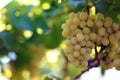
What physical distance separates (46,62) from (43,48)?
26.4 inches

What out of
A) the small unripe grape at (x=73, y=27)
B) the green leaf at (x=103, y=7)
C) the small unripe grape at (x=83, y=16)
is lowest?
the small unripe grape at (x=73, y=27)

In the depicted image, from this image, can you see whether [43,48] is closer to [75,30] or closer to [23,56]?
[23,56]

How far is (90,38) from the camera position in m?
0.84

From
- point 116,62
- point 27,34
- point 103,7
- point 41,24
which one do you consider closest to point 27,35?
point 27,34

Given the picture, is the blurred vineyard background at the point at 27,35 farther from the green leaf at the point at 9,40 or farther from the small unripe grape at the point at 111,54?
the small unripe grape at the point at 111,54

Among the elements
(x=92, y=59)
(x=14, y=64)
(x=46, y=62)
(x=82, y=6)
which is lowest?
(x=92, y=59)

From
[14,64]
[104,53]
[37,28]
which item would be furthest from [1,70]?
[104,53]

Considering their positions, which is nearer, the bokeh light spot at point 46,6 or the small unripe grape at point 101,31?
the small unripe grape at point 101,31

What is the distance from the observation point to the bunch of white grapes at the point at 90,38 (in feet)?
2.73

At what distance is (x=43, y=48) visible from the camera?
1.90 metres

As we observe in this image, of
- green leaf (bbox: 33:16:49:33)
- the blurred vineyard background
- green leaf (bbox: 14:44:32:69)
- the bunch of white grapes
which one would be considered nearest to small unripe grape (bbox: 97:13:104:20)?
the bunch of white grapes

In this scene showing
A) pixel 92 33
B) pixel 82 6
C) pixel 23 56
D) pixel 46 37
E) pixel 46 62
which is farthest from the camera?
pixel 46 62

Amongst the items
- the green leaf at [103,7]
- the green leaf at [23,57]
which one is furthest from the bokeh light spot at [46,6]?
the green leaf at [103,7]

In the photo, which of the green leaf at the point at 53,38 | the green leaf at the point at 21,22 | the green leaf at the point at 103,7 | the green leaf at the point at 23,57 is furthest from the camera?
the green leaf at the point at 23,57
